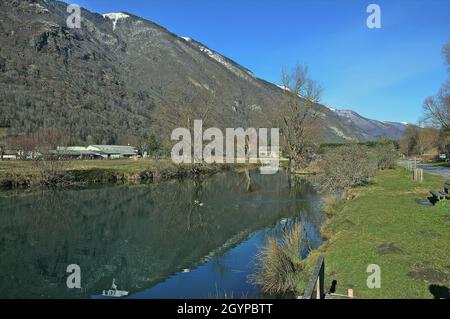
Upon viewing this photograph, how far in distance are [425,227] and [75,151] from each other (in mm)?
122111

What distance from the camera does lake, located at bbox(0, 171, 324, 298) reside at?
43.1 feet

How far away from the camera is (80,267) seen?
49.2 ft

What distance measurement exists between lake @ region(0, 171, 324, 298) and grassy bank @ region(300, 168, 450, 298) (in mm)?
2283

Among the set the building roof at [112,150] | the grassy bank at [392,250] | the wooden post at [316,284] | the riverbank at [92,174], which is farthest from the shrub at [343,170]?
the building roof at [112,150]

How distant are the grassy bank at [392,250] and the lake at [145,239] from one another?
2283 millimetres

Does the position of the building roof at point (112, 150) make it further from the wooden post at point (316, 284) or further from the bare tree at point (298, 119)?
the wooden post at point (316, 284)

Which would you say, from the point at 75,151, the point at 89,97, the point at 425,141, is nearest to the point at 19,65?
the point at 89,97

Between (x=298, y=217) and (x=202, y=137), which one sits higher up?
(x=202, y=137)

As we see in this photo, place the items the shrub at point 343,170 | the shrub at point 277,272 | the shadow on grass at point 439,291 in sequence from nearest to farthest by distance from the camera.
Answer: the shadow on grass at point 439,291
the shrub at point 277,272
the shrub at point 343,170

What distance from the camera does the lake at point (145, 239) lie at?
43.1ft

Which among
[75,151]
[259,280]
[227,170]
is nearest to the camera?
[259,280]
